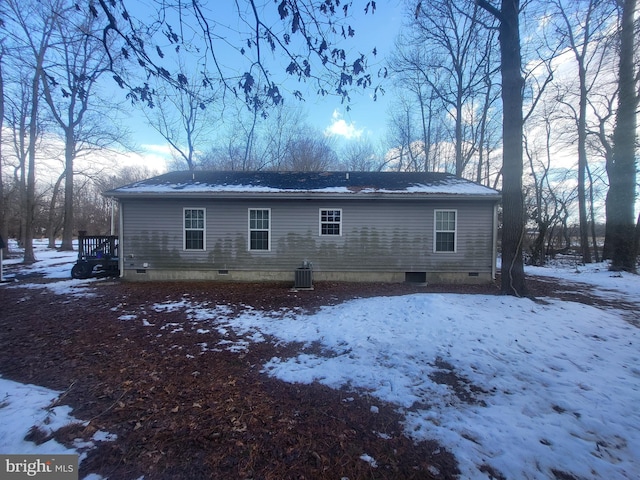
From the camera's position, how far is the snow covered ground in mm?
2266

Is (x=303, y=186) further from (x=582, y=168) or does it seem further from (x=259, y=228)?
(x=582, y=168)

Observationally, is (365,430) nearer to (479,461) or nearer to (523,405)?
(479,461)

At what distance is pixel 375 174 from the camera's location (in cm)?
1280

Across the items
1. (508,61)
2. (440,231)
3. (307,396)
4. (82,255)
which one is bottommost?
(307,396)

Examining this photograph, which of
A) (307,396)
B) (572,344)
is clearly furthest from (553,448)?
(572,344)

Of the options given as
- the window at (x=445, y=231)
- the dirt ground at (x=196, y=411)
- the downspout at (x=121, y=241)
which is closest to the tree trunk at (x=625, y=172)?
the window at (x=445, y=231)

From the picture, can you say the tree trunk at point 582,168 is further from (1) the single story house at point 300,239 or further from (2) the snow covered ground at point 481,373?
(2) the snow covered ground at point 481,373

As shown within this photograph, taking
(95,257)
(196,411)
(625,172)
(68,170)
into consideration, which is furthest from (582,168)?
(68,170)

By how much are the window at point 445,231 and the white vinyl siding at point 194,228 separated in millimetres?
8410

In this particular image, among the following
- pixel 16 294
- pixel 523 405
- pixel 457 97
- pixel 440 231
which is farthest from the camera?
pixel 457 97

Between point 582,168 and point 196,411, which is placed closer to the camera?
point 196,411

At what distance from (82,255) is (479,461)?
13.3m

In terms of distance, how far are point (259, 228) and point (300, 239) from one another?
1544mm

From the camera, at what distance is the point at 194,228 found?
10.2m
